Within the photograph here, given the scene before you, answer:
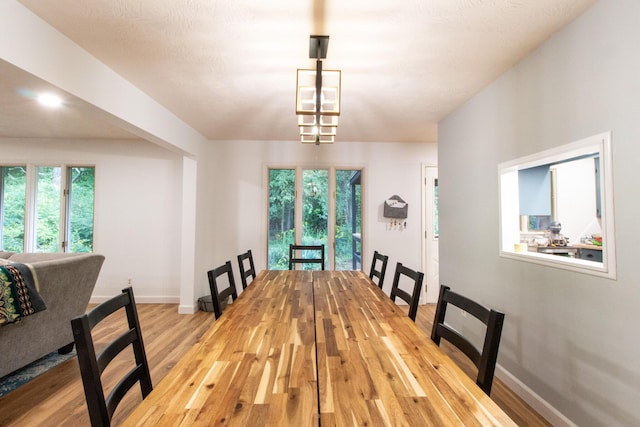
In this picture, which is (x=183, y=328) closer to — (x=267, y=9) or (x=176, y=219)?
(x=176, y=219)

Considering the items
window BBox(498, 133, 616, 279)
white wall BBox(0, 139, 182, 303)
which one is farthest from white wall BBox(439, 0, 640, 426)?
white wall BBox(0, 139, 182, 303)

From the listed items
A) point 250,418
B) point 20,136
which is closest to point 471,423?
point 250,418

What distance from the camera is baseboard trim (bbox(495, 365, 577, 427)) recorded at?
1.73 meters

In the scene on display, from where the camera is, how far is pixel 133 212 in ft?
14.0

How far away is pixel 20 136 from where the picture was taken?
4.11 meters

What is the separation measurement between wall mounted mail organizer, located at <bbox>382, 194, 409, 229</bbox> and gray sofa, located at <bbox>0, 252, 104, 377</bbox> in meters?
3.52

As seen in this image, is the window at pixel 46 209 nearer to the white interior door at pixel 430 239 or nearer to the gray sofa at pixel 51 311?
the gray sofa at pixel 51 311

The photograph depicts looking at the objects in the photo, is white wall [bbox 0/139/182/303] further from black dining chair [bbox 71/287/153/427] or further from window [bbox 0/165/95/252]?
black dining chair [bbox 71/287/153/427]

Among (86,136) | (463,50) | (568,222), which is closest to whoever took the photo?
(463,50)

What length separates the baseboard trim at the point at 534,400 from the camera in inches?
68.0

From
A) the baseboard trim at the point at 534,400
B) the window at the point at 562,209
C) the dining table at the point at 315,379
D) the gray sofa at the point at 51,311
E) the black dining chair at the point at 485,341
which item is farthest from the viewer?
the window at the point at 562,209

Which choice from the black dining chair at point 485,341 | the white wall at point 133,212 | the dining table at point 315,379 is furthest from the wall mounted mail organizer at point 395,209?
the white wall at point 133,212

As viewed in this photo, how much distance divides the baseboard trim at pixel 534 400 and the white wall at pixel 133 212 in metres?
4.18

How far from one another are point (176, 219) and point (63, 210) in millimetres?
1654
